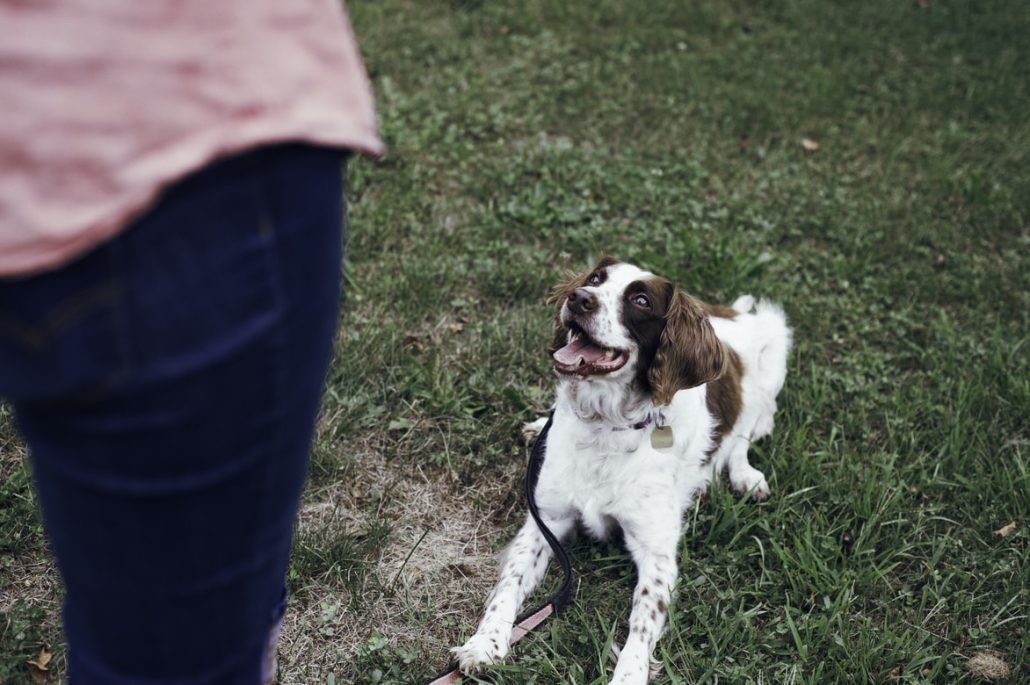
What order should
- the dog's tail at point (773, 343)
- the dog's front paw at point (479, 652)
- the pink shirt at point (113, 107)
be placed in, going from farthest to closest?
1. the dog's tail at point (773, 343)
2. the dog's front paw at point (479, 652)
3. the pink shirt at point (113, 107)

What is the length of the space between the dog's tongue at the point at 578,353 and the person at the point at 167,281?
1.92 meters

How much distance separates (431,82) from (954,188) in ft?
10.9

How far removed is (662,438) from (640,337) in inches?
14.6

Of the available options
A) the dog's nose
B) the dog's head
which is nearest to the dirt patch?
the dog's head

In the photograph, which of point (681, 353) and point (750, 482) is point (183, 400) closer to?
point (681, 353)

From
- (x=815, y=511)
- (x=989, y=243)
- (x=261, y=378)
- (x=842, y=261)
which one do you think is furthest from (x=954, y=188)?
(x=261, y=378)

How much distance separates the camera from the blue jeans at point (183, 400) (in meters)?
0.88

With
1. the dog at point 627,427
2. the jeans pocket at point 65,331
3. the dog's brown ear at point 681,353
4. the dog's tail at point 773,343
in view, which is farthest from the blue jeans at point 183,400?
the dog's tail at point 773,343

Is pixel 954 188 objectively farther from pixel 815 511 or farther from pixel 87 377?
pixel 87 377

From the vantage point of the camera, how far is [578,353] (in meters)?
3.02

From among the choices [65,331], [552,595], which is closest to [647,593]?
[552,595]

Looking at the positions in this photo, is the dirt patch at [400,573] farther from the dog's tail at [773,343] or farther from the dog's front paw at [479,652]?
the dog's tail at [773,343]

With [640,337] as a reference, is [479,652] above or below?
below

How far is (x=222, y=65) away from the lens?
0.91m
